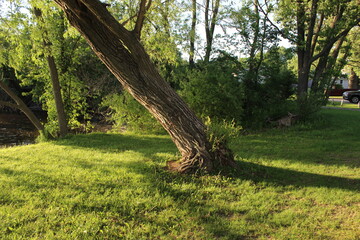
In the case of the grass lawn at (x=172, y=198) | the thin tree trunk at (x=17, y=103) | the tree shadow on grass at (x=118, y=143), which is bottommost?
the grass lawn at (x=172, y=198)

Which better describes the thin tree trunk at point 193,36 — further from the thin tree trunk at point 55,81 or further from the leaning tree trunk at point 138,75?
the leaning tree trunk at point 138,75

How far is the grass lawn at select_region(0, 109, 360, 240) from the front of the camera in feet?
11.1

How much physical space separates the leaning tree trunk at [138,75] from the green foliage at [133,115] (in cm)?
660

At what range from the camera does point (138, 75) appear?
4.89 metres

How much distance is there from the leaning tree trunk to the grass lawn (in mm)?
513

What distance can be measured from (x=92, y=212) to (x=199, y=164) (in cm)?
217

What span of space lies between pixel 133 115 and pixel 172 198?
8.35m

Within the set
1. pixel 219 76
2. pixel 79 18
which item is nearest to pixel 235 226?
pixel 79 18

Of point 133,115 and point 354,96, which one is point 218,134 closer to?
point 133,115

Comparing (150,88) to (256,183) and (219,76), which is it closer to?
(256,183)

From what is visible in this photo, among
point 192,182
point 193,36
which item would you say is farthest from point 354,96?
point 192,182

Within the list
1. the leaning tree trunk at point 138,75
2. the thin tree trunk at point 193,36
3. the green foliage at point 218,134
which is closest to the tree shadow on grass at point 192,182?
the leaning tree trunk at point 138,75

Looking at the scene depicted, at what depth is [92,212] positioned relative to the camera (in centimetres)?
379

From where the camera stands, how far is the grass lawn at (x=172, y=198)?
3398mm
